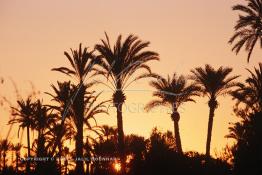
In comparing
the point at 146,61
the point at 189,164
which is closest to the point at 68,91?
the point at 146,61

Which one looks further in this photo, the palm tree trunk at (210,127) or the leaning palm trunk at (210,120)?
the palm tree trunk at (210,127)

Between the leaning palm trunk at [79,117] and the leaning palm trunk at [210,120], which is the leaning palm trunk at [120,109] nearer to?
the leaning palm trunk at [79,117]

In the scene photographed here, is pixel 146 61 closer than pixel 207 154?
Yes

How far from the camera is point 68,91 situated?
34.5 m

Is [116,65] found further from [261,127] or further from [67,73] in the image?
[261,127]

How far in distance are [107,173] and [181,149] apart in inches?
606

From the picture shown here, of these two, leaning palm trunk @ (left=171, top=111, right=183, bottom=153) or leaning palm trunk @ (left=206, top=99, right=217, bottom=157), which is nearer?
leaning palm trunk @ (left=206, top=99, right=217, bottom=157)

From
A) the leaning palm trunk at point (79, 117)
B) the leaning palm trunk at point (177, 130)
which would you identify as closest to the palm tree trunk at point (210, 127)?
the leaning palm trunk at point (177, 130)

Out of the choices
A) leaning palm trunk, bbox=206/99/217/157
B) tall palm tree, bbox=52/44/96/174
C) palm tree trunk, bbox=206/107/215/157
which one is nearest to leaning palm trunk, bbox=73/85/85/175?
tall palm tree, bbox=52/44/96/174

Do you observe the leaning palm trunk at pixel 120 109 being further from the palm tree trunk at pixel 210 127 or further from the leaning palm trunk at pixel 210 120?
the palm tree trunk at pixel 210 127

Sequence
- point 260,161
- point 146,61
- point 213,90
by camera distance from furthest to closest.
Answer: point 213,90 → point 146,61 → point 260,161

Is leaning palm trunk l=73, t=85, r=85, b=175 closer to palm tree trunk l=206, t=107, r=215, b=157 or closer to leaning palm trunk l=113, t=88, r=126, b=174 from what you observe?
leaning palm trunk l=113, t=88, r=126, b=174

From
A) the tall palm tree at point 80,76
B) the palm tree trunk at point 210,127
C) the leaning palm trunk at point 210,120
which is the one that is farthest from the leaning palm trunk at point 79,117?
the palm tree trunk at point 210,127

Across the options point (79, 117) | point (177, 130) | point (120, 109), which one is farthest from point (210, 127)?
point (79, 117)
